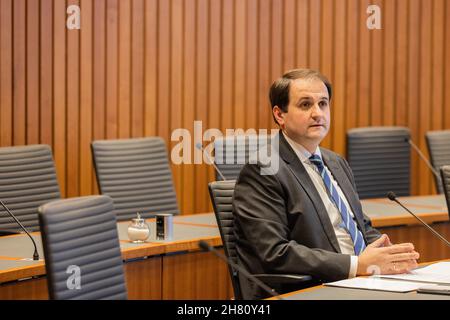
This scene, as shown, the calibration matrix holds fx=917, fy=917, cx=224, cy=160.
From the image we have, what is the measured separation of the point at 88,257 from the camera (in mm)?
3045

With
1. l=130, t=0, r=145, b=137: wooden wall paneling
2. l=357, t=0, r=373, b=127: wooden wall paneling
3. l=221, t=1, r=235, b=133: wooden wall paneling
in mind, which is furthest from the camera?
l=357, t=0, r=373, b=127: wooden wall paneling

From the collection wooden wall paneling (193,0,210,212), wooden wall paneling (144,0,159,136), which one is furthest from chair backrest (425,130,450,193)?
wooden wall paneling (144,0,159,136)

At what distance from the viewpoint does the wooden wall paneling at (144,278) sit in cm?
423

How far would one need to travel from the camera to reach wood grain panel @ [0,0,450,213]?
592 cm

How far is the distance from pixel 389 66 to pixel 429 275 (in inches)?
167

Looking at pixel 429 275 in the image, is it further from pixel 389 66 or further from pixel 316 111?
pixel 389 66

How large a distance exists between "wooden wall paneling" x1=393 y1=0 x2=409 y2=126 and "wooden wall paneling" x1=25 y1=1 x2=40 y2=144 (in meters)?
3.10

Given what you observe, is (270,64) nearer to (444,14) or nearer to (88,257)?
(444,14)

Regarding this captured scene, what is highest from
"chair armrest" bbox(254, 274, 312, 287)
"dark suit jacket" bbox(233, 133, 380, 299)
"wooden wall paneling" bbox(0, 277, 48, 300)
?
"dark suit jacket" bbox(233, 133, 380, 299)

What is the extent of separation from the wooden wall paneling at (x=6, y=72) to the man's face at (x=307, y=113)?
8.12 feet

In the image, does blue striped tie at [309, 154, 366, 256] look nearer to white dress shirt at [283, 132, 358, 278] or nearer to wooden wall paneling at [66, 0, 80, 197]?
white dress shirt at [283, 132, 358, 278]

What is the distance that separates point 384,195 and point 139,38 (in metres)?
2.07

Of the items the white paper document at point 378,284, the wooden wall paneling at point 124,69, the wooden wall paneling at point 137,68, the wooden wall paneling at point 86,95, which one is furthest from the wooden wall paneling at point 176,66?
the white paper document at point 378,284
